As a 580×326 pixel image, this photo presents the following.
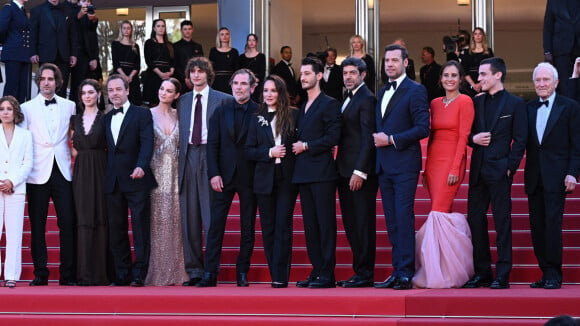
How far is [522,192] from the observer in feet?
32.2

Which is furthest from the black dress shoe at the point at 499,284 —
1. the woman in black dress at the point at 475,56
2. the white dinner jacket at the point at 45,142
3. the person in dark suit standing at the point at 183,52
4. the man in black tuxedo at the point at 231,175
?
the person in dark suit standing at the point at 183,52

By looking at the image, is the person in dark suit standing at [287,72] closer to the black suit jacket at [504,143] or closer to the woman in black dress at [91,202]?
the woman in black dress at [91,202]

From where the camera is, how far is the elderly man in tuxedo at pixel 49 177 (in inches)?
328

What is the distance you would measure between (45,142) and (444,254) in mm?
3452

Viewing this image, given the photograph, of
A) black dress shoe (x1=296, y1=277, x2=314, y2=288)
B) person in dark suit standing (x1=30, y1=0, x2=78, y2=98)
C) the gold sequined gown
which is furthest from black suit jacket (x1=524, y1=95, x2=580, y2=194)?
person in dark suit standing (x1=30, y1=0, x2=78, y2=98)

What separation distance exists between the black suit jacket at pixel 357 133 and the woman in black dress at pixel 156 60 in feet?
18.7

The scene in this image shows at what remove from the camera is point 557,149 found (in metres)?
7.66

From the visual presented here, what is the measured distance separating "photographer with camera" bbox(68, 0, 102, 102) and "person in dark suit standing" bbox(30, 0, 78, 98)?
198 millimetres

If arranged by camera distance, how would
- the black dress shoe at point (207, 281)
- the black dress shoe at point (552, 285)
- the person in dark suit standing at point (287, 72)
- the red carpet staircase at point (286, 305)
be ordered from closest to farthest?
the red carpet staircase at point (286, 305) → the black dress shoe at point (552, 285) → the black dress shoe at point (207, 281) → the person in dark suit standing at point (287, 72)

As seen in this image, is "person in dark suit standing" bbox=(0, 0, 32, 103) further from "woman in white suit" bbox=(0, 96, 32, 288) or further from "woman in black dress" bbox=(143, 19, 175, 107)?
"woman in white suit" bbox=(0, 96, 32, 288)

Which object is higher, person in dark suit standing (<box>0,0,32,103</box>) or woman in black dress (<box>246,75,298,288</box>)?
person in dark suit standing (<box>0,0,32,103</box>)

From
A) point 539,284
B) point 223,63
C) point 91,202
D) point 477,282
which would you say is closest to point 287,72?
point 223,63

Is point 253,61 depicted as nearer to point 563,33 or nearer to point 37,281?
point 563,33

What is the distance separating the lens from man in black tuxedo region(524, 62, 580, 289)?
755 centimetres
